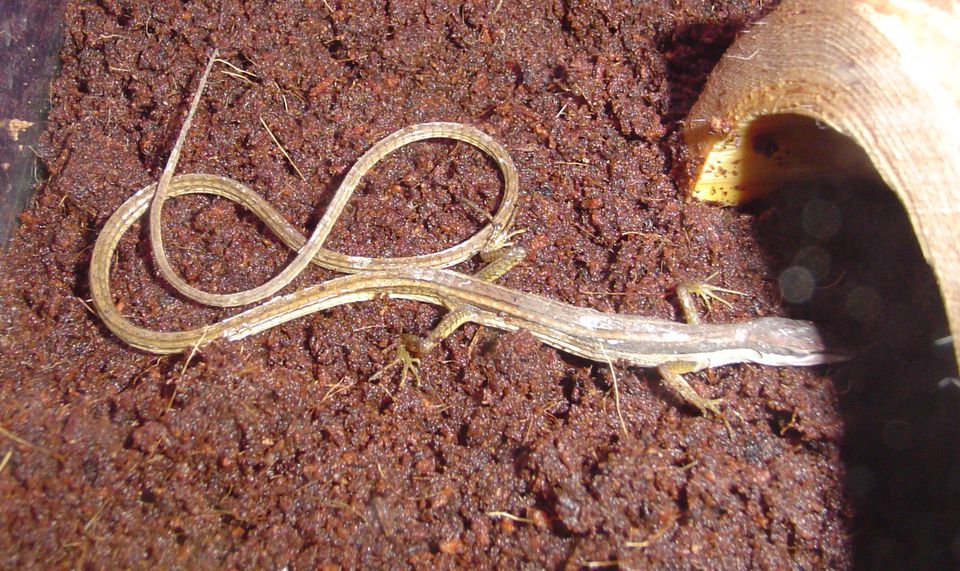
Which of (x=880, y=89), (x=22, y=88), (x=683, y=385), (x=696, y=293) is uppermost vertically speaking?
→ (x=880, y=89)

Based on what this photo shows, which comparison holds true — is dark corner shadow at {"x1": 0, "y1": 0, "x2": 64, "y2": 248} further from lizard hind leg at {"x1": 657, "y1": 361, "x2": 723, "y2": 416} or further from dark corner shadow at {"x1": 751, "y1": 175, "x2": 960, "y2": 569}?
dark corner shadow at {"x1": 751, "y1": 175, "x2": 960, "y2": 569}

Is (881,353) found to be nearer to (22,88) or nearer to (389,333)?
(389,333)

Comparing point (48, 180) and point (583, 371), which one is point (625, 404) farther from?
point (48, 180)

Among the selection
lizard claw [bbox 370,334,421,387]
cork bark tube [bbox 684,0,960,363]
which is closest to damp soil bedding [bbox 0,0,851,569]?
lizard claw [bbox 370,334,421,387]

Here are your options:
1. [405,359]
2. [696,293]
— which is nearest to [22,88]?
[405,359]

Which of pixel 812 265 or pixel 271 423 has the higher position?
pixel 812 265

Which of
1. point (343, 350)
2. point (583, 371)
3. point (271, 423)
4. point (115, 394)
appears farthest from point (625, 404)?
point (115, 394)

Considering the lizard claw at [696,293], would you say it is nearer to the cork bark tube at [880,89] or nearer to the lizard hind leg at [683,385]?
the lizard hind leg at [683,385]

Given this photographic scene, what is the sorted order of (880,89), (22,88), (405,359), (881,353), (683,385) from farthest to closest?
(22,88) → (405,359) → (683,385) → (881,353) → (880,89)
